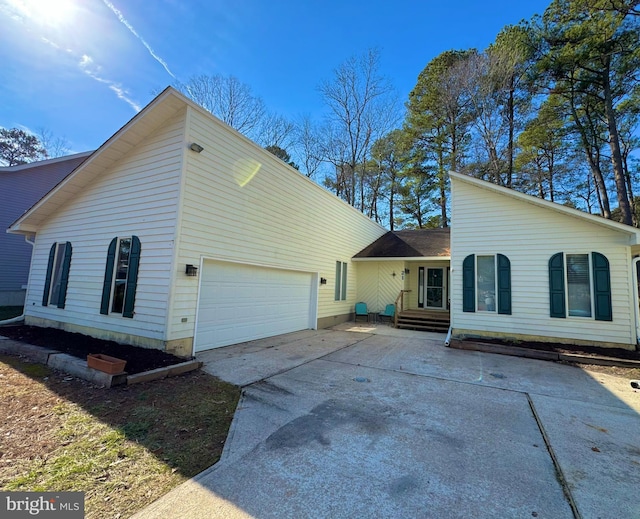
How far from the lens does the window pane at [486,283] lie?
8.28 meters

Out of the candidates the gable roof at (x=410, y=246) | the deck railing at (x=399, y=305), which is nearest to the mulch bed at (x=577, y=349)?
the deck railing at (x=399, y=305)

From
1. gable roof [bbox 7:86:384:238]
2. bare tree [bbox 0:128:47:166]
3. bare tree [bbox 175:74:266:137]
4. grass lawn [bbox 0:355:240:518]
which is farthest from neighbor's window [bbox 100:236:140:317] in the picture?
bare tree [bbox 0:128:47:166]

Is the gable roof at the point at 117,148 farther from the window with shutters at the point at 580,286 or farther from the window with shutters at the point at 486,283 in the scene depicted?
the window with shutters at the point at 580,286

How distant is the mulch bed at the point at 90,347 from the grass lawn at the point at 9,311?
3141 millimetres

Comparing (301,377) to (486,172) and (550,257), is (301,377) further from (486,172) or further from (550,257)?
(486,172)

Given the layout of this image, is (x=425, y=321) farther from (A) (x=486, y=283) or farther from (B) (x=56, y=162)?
(B) (x=56, y=162)

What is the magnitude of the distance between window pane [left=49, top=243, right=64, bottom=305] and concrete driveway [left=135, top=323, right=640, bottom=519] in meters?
5.68

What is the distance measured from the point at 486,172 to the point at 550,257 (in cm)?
1096

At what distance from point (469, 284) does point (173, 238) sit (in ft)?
25.3

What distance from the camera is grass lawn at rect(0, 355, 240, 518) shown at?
2.26 metres

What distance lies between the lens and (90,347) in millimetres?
5859

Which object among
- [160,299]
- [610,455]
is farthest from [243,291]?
[610,455]

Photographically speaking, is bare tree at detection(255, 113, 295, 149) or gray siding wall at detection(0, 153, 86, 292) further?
bare tree at detection(255, 113, 295, 149)

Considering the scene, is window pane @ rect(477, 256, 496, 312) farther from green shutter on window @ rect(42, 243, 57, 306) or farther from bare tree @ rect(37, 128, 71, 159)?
bare tree @ rect(37, 128, 71, 159)
